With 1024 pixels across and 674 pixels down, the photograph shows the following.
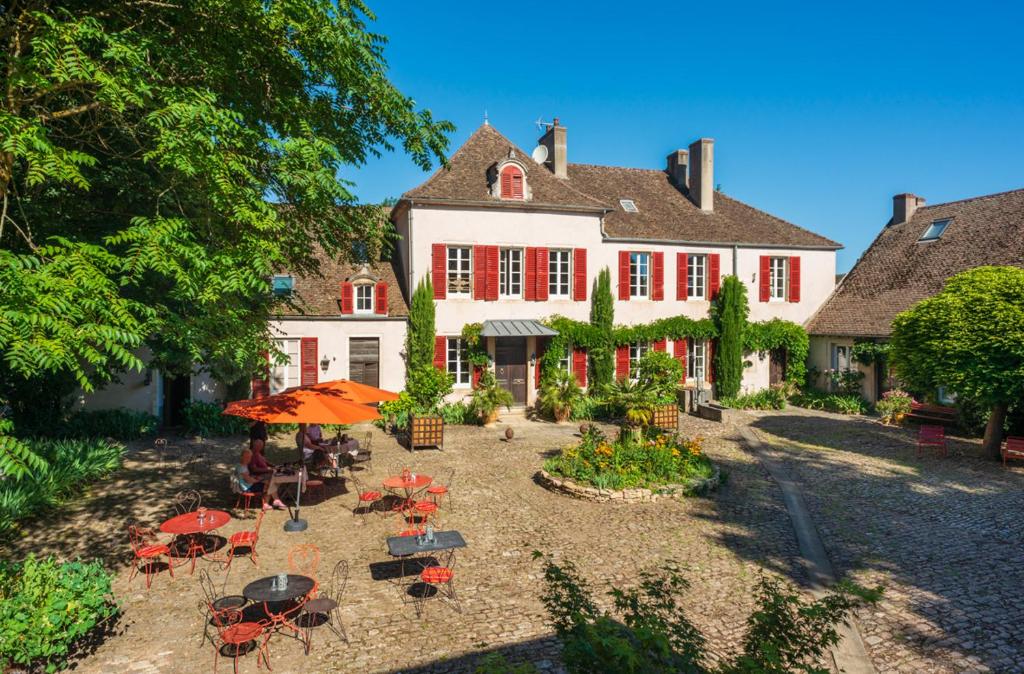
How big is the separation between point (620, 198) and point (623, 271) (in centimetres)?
398

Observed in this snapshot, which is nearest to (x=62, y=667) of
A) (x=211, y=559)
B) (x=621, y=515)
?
(x=211, y=559)

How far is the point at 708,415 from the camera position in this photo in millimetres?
20609

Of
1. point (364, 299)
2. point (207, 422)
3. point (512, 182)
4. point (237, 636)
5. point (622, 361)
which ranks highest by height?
point (512, 182)

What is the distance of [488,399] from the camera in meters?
18.9

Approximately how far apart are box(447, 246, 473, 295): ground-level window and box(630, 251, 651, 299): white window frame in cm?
619

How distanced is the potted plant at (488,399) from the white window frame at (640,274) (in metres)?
6.52

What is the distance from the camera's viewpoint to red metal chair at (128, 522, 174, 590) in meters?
7.68

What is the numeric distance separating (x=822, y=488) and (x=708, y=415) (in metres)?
8.40

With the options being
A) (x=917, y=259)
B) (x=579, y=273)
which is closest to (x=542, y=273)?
(x=579, y=273)

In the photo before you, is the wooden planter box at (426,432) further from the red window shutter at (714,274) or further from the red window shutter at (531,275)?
the red window shutter at (714,274)

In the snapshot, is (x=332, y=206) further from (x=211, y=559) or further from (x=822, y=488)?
(x=822, y=488)

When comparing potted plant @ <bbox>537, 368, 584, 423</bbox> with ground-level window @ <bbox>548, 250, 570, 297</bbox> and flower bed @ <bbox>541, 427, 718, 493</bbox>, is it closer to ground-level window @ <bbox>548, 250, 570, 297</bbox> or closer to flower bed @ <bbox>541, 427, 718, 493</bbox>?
ground-level window @ <bbox>548, 250, 570, 297</bbox>

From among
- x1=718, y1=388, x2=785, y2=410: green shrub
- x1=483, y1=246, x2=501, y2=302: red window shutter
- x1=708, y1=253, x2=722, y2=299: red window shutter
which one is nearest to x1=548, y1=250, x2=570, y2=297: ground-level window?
x1=483, y1=246, x2=501, y2=302: red window shutter

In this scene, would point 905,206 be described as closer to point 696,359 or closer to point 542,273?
point 696,359
